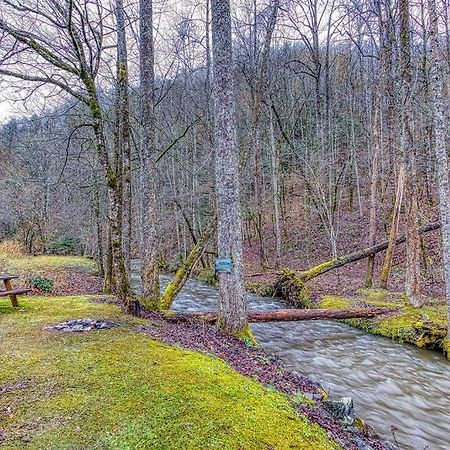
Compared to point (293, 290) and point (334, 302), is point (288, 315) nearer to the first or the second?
point (334, 302)

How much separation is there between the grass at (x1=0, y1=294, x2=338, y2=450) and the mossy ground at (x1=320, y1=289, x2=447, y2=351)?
4891 millimetres

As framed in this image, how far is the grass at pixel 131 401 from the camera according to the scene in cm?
277

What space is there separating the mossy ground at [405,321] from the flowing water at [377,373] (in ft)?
0.72

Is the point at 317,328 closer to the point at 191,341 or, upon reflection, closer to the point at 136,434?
the point at 191,341

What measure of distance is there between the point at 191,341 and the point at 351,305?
5.41 m

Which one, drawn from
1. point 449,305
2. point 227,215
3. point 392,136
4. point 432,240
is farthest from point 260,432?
point 432,240

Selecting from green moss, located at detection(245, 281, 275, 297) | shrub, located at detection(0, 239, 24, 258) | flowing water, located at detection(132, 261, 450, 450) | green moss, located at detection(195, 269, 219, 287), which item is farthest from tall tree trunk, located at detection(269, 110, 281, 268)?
shrub, located at detection(0, 239, 24, 258)

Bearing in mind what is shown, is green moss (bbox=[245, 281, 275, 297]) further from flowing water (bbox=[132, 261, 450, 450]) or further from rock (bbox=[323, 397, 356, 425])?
rock (bbox=[323, 397, 356, 425])

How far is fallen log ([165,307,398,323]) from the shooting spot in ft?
A: 24.4

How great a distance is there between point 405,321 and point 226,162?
217 inches

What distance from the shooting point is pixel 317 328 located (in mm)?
9578

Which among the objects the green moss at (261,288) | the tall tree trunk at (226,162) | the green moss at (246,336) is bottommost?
the green moss at (261,288)

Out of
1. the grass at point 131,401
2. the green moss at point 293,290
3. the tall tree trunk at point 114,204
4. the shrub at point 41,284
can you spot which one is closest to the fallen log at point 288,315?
the tall tree trunk at point 114,204

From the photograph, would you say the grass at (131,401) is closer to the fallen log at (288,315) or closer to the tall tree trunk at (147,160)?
the fallen log at (288,315)
